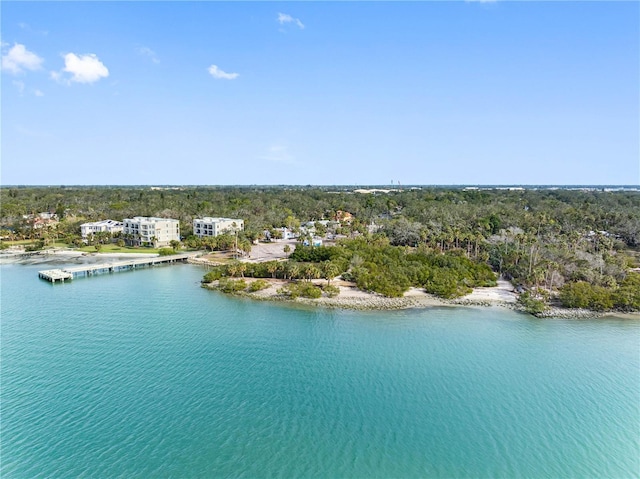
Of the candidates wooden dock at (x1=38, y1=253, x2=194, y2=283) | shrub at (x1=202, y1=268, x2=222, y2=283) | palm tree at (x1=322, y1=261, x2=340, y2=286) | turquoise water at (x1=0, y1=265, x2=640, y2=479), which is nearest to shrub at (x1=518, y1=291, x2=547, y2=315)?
turquoise water at (x1=0, y1=265, x2=640, y2=479)

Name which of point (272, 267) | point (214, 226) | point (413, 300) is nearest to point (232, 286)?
point (272, 267)

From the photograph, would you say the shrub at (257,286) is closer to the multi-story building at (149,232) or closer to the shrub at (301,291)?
the shrub at (301,291)

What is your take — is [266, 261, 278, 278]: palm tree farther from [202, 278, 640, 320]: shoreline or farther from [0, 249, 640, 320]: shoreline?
[202, 278, 640, 320]: shoreline

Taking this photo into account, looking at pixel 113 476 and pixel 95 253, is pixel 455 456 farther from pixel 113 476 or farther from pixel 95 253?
pixel 95 253

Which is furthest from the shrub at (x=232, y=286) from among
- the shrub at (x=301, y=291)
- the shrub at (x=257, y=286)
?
the shrub at (x=301, y=291)

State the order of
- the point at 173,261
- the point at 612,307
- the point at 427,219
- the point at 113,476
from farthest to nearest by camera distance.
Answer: the point at 427,219
the point at 173,261
the point at 612,307
the point at 113,476

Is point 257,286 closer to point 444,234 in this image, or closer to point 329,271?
point 329,271

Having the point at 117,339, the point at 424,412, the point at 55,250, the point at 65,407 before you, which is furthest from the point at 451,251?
the point at 55,250
